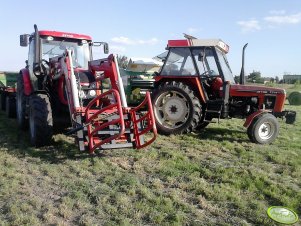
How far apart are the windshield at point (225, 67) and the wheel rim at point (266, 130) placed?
1332 millimetres

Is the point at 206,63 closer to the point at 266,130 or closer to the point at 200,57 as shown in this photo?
the point at 200,57

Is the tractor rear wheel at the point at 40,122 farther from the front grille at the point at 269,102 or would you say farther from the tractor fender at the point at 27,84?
the front grille at the point at 269,102

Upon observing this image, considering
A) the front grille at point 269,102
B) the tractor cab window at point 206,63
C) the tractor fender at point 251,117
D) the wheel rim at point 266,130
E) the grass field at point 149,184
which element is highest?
the tractor cab window at point 206,63

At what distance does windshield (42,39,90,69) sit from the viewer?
7.46 meters

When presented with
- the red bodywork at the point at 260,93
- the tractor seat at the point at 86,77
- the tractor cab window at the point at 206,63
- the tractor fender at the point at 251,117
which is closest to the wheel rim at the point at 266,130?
the tractor fender at the point at 251,117

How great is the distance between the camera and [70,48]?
25.1ft

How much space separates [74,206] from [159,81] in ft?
15.6

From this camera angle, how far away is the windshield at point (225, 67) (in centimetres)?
789

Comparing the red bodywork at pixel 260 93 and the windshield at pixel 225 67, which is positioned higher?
the windshield at pixel 225 67

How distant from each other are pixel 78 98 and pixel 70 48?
6.99 feet

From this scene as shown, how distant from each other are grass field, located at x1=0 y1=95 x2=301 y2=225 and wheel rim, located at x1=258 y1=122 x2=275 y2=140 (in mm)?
351

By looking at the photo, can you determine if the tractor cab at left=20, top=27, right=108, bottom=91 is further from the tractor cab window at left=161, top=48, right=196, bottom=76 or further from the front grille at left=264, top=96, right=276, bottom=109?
the front grille at left=264, top=96, right=276, bottom=109

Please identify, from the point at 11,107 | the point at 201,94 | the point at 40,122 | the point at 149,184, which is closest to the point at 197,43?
the point at 201,94

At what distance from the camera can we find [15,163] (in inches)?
210
